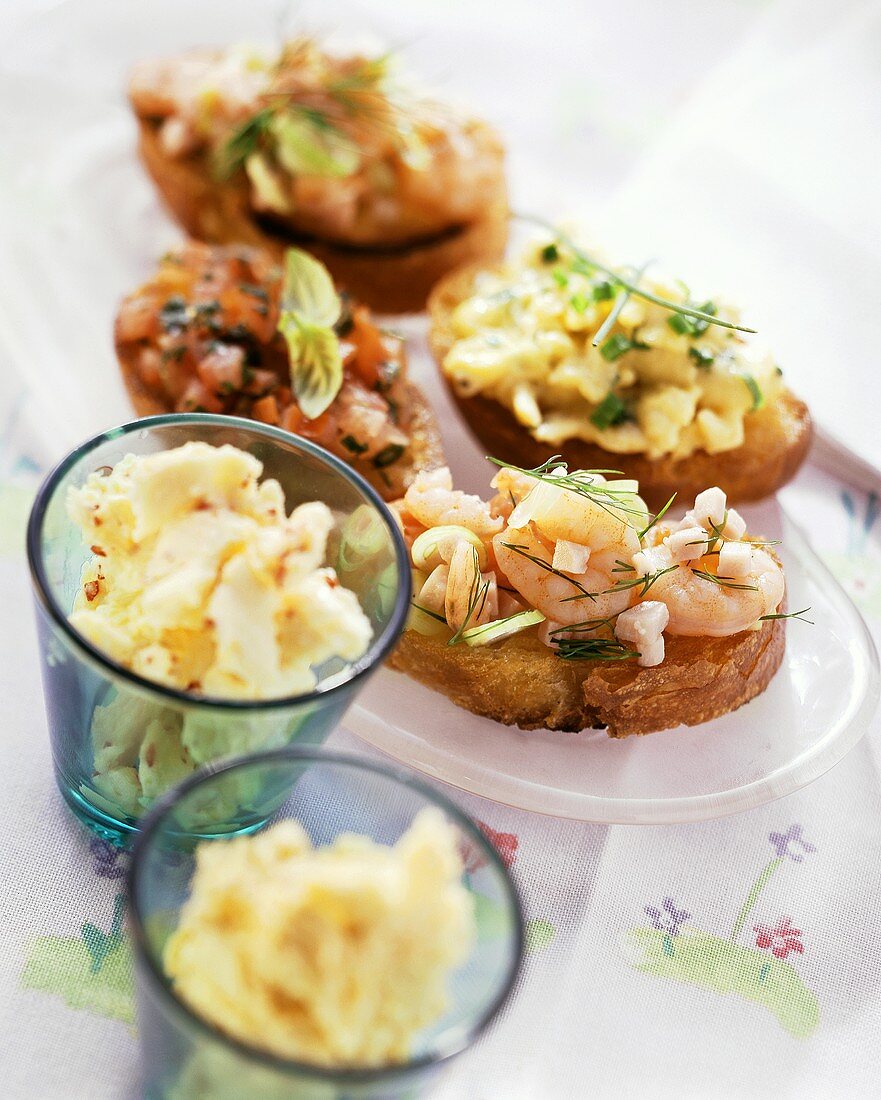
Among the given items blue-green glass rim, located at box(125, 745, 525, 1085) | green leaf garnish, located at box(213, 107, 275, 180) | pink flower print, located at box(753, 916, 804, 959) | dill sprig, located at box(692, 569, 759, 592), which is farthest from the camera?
green leaf garnish, located at box(213, 107, 275, 180)

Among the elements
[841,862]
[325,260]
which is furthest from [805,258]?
[841,862]

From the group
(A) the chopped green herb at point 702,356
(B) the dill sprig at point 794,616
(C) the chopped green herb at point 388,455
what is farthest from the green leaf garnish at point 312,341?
(B) the dill sprig at point 794,616

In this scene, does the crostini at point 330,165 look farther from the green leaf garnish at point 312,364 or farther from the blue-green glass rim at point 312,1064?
the blue-green glass rim at point 312,1064

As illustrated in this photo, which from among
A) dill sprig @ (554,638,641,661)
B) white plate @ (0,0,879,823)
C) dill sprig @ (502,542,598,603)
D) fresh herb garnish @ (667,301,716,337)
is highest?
fresh herb garnish @ (667,301,716,337)

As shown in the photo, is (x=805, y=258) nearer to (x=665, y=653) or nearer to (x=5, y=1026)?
(x=665, y=653)

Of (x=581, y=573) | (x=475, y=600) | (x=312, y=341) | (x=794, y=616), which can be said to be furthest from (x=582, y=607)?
(x=312, y=341)

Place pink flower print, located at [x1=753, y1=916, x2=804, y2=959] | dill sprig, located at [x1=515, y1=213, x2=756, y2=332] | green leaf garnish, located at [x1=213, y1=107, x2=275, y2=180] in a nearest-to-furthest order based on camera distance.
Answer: pink flower print, located at [x1=753, y1=916, x2=804, y2=959] < dill sprig, located at [x1=515, y1=213, x2=756, y2=332] < green leaf garnish, located at [x1=213, y1=107, x2=275, y2=180]

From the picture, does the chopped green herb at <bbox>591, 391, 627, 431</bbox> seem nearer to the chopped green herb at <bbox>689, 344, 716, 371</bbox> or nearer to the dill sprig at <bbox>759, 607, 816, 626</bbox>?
the chopped green herb at <bbox>689, 344, 716, 371</bbox>

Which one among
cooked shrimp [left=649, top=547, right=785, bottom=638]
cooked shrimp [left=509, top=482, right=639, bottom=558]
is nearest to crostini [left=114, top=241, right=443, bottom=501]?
cooked shrimp [left=509, top=482, right=639, bottom=558]
